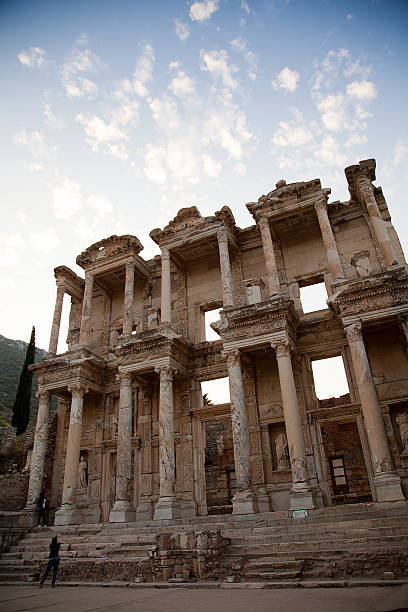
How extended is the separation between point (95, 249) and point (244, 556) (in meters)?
15.7

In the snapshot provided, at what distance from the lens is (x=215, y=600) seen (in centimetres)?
680

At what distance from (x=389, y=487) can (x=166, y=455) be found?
7.33 m

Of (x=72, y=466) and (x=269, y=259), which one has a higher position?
(x=269, y=259)

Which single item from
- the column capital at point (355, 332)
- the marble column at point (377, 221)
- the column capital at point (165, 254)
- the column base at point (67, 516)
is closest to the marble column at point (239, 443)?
the column capital at point (355, 332)

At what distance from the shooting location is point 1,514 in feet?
51.2

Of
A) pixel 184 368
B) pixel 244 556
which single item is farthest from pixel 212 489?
pixel 244 556

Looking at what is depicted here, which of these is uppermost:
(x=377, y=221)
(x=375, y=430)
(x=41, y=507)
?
(x=377, y=221)

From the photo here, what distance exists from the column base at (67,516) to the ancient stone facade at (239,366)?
72 millimetres

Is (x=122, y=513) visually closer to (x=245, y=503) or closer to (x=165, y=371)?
(x=245, y=503)

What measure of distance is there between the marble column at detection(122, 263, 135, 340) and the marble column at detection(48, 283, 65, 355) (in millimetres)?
3585

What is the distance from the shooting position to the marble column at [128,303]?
18.6 m

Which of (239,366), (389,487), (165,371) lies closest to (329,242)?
(239,366)

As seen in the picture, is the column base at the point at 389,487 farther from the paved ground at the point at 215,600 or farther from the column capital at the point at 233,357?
the column capital at the point at 233,357

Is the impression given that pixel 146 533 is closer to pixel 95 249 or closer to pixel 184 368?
pixel 184 368
